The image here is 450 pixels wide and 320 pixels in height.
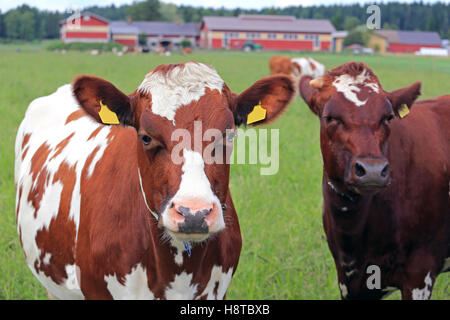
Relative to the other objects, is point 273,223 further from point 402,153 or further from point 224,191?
point 224,191

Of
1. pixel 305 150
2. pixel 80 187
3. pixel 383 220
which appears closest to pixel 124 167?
pixel 80 187

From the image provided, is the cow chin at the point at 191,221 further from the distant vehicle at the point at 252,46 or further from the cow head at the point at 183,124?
the distant vehicle at the point at 252,46

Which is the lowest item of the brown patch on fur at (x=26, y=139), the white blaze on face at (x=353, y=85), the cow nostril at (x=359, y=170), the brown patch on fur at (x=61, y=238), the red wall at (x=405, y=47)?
the red wall at (x=405, y=47)

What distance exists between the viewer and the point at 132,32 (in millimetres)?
101125

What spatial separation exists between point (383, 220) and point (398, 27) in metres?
125

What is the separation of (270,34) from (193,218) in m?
102

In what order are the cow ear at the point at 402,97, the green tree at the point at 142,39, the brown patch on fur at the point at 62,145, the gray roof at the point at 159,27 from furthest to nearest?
the gray roof at the point at 159,27
the green tree at the point at 142,39
the brown patch on fur at the point at 62,145
the cow ear at the point at 402,97

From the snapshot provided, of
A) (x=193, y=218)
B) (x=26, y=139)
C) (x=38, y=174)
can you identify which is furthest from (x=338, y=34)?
(x=193, y=218)

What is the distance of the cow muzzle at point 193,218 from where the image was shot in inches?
91.0

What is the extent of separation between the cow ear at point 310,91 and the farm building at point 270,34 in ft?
308

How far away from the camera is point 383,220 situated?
381cm

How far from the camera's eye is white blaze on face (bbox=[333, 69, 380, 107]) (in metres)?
3.81

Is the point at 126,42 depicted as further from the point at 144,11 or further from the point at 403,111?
the point at 403,111

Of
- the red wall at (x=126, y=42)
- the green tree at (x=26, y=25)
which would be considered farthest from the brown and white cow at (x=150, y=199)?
the red wall at (x=126, y=42)
